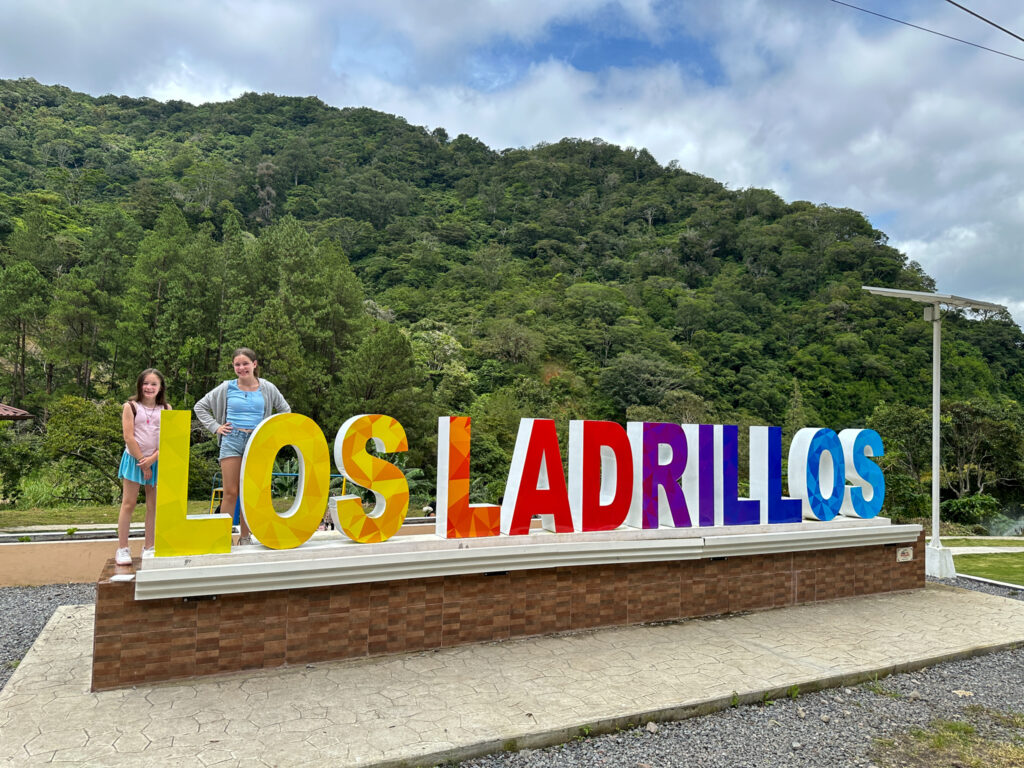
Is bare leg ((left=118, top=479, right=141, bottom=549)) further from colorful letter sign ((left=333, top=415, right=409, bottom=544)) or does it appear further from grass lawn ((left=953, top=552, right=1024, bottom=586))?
grass lawn ((left=953, top=552, right=1024, bottom=586))

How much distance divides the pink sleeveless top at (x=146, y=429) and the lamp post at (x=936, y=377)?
25.0 ft

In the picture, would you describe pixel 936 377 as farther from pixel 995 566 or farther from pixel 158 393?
pixel 158 393

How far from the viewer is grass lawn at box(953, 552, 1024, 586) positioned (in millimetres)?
9516

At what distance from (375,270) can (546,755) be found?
53848mm

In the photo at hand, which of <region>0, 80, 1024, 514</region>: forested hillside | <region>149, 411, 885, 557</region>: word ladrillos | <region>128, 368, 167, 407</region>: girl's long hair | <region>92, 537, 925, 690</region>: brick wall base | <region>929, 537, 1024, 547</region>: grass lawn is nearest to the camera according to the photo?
<region>92, 537, 925, 690</region>: brick wall base

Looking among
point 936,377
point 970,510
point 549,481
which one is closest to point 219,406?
point 549,481

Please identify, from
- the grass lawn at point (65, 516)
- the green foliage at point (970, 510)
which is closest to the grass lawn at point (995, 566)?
the grass lawn at point (65, 516)

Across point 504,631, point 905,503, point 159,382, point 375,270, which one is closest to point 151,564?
point 159,382

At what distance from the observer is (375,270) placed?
54.7 metres

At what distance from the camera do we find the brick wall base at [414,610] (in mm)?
4188

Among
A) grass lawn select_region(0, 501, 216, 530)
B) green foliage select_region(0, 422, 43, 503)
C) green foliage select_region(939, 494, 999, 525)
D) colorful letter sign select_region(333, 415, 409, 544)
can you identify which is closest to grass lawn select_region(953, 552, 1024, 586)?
colorful letter sign select_region(333, 415, 409, 544)

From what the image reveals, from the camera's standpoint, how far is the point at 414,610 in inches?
196

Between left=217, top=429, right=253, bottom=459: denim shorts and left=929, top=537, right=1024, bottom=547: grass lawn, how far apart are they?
14349 mm

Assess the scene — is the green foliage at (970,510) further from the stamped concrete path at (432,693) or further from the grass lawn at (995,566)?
the stamped concrete path at (432,693)
